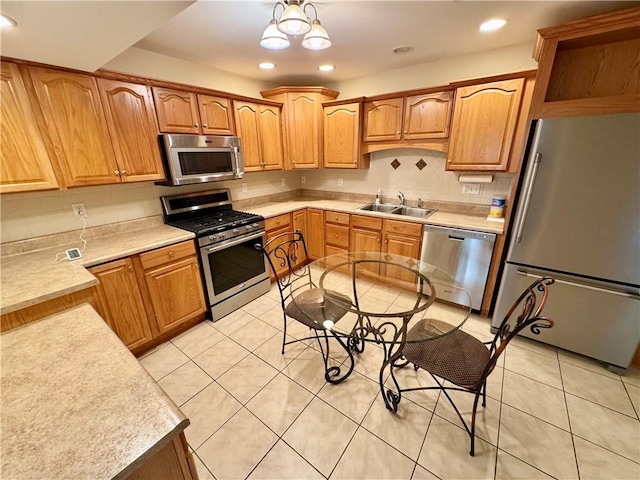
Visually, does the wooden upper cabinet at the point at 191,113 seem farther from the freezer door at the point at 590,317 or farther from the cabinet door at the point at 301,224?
the freezer door at the point at 590,317

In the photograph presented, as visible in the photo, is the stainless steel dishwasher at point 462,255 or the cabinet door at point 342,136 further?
the cabinet door at point 342,136

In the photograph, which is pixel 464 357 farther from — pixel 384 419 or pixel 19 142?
pixel 19 142

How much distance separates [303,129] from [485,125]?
1.96 m

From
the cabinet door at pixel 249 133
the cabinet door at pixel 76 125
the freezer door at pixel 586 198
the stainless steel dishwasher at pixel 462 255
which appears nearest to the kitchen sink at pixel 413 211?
the stainless steel dishwasher at pixel 462 255

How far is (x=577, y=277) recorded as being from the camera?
6.07 feet

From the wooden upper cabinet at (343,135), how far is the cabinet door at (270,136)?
595 mm

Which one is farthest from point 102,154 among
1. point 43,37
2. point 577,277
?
point 577,277

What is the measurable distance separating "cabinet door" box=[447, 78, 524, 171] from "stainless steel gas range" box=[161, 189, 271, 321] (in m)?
2.09

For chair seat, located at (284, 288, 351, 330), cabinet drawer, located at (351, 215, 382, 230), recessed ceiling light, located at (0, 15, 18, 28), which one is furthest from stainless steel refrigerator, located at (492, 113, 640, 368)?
recessed ceiling light, located at (0, 15, 18, 28)

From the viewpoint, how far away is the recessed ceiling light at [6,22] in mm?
1040

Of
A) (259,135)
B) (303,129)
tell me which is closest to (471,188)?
(303,129)

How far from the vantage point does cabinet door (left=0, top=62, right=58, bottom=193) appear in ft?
4.97

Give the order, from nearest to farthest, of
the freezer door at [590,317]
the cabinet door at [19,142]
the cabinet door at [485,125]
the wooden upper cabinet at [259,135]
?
the cabinet door at [19,142]
the freezer door at [590,317]
the cabinet door at [485,125]
the wooden upper cabinet at [259,135]

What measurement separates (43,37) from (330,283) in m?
2.07
